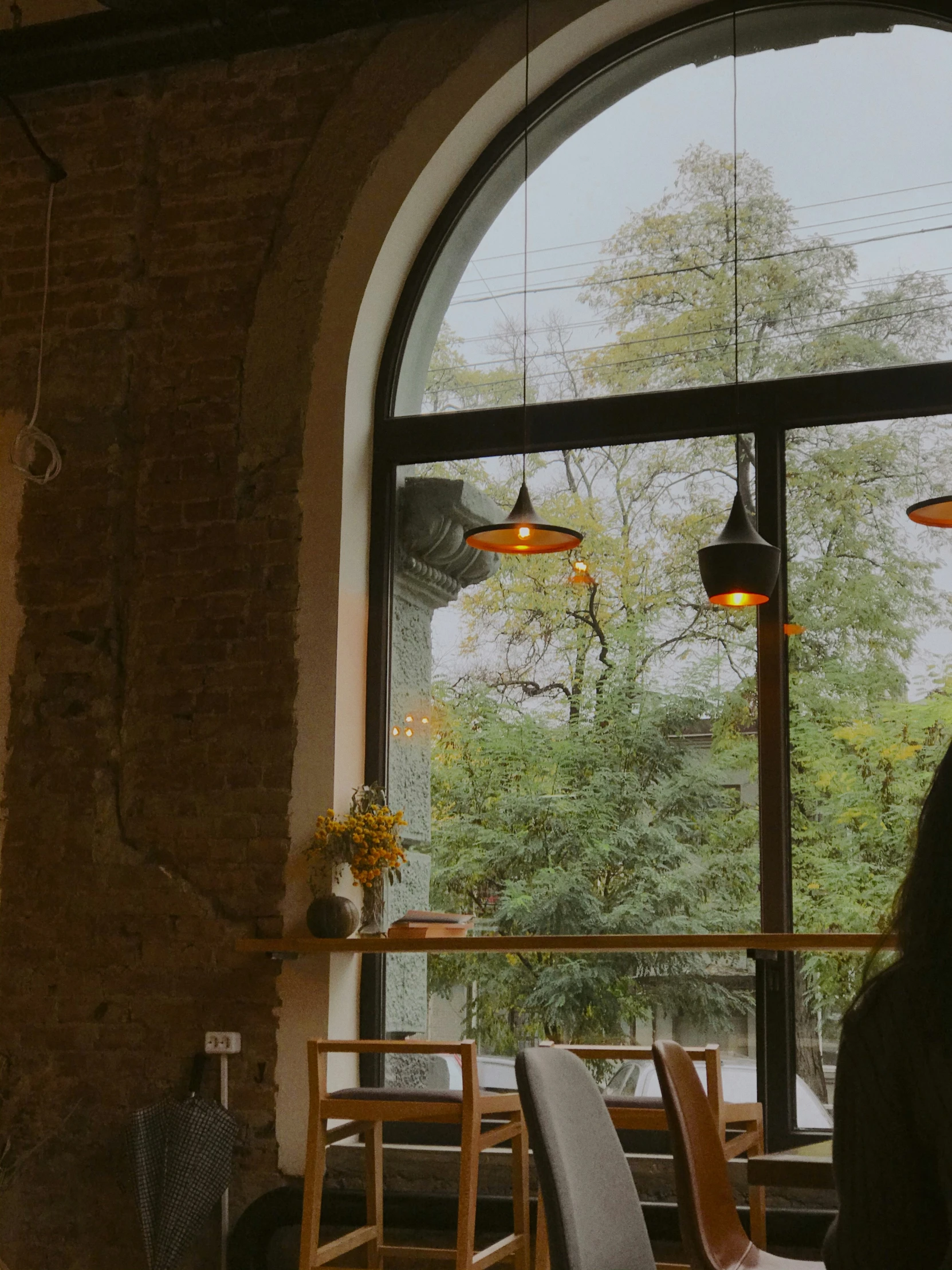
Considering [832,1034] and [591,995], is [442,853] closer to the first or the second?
[591,995]

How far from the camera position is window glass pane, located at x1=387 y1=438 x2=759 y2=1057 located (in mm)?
4566

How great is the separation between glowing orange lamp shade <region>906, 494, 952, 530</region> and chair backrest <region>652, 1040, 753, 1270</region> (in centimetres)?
182

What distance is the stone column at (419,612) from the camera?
193 inches

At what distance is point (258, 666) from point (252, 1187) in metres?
1.68

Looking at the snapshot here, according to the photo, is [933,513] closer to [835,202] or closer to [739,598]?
[739,598]

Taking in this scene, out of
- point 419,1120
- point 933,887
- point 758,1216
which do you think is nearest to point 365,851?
point 419,1120

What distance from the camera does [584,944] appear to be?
13.5 ft

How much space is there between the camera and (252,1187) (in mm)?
4477

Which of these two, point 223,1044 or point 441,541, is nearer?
point 223,1044

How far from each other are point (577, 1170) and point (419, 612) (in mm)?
3196

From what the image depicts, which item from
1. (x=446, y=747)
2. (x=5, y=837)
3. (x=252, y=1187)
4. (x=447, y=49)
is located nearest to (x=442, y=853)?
(x=446, y=747)

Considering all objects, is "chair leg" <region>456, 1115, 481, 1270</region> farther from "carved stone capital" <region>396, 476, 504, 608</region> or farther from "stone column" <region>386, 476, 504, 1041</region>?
"carved stone capital" <region>396, 476, 504, 608</region>

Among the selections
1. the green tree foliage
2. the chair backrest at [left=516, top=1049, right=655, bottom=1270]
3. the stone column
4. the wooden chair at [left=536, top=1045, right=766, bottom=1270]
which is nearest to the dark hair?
the chair backrest at [left=516, top=1049, right=655, bottom=1270]

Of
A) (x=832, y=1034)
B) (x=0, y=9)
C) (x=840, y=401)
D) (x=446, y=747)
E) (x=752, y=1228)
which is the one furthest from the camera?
(x=0, y=9)
